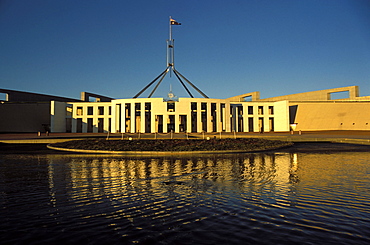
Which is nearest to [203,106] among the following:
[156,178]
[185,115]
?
[185,115]

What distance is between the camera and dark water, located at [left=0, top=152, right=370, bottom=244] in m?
4.21

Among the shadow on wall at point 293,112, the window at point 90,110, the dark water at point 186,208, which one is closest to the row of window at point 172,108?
the window at point 90,110

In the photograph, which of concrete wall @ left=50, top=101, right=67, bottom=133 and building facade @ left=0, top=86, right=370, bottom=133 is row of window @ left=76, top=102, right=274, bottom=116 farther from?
concrete wall @ left=50, top=101, right=67, bottom=133

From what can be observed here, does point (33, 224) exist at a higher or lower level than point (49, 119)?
lower

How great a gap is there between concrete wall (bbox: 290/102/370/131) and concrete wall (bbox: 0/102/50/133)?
172 ft

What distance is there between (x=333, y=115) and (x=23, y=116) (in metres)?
64.5

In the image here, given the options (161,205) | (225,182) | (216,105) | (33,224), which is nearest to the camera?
(33,224)

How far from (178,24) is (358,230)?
188 ft

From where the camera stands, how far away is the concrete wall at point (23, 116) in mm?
55500

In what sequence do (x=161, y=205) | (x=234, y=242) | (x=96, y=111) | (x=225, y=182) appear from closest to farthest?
(x=234, y=242) → (x=161, y=205) → (x=225, y=182) → (x=96, y=111)

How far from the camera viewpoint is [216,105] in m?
50.8

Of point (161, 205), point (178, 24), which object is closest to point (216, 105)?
point (178, 24)

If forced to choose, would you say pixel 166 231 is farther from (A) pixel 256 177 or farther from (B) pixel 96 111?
(B) pixel 96 111

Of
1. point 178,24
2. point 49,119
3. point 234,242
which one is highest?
point 178,24
